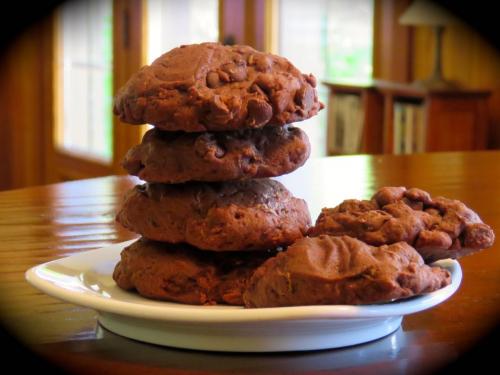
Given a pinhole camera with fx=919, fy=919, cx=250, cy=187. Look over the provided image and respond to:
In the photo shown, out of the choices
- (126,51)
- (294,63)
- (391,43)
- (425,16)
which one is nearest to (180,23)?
(126,51)

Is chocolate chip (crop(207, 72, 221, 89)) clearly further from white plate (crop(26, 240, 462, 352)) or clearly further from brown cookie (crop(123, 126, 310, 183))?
white plate (crop(26, 240, 462, 352))

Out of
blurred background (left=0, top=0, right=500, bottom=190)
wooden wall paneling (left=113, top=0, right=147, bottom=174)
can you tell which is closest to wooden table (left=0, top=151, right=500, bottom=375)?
blurred background (left=0, top=0, right=500, bottom=190)

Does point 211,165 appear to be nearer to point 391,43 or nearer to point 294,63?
point 294,63

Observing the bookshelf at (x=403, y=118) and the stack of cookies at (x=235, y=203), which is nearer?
the stack of cookies at (x=235, y=203)

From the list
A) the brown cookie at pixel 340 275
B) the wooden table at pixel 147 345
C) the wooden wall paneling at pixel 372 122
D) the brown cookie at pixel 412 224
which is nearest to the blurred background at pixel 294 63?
the wooden wall paneling at pixel 372 122

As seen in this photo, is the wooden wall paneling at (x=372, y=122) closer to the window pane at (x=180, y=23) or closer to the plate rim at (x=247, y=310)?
the window pane at (x=180, y=23)

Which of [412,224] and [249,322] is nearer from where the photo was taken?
[249,322]
